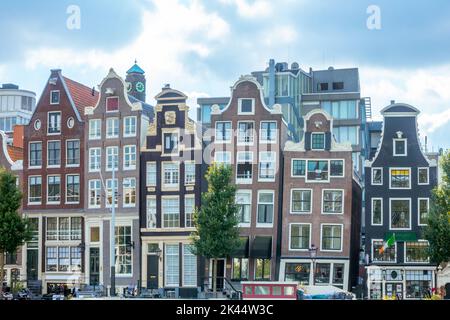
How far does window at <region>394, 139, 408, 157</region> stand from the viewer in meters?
8.92

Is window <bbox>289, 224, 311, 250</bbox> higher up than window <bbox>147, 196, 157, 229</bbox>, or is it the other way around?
window <bbox>147, 196, 157, 229</bbox>

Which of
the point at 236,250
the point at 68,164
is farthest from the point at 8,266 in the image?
the point at 236,250

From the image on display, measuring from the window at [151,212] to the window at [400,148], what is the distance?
12.2ft

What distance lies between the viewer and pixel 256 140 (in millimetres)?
9391

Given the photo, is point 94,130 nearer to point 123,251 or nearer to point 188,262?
point 123,251

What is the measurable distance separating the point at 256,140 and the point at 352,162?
1.26 metres

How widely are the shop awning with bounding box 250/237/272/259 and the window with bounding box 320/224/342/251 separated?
863 millimetres

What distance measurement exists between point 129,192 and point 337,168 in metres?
2.83

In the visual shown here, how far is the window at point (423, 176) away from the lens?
30.2ft

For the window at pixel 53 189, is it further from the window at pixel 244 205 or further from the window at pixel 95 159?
the window at pixel 244 205

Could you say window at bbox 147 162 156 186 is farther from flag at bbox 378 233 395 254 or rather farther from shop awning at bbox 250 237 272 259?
flag at bbox 378 233 395 254

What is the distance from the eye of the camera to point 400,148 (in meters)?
9.35

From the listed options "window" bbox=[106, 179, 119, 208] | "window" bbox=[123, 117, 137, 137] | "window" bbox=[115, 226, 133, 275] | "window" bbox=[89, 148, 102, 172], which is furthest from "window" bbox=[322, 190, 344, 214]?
"window" bbox=[89, 148, 102, 172]

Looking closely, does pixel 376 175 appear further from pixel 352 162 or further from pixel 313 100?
pixel 313 100
